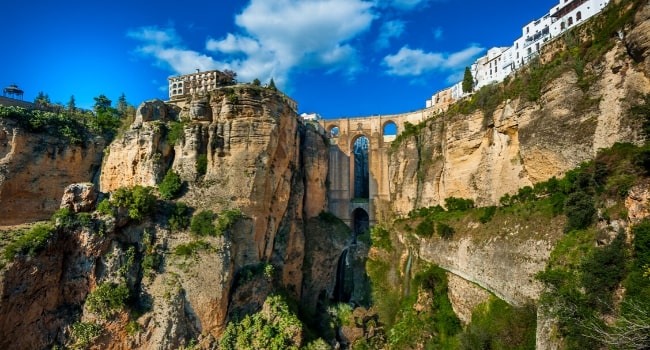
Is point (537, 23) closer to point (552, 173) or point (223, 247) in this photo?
point (552, 173)

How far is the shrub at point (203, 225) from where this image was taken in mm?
21969

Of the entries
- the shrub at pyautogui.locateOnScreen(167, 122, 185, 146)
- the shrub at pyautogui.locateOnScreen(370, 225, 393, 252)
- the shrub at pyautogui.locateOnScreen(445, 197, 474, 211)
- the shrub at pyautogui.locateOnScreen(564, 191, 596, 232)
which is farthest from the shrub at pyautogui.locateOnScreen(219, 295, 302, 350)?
the shrub at pyautogui.locateOnScreen(564, 191, 596, 232)

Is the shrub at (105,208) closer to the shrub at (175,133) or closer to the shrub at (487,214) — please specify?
the shrub at (175,133)

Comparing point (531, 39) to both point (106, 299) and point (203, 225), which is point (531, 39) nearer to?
point (203, 225)

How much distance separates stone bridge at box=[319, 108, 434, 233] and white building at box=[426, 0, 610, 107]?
27.0 ft

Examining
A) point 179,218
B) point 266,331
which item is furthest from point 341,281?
point 179,218

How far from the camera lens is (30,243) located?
17.2 meters

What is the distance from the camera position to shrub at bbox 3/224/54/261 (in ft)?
54.9

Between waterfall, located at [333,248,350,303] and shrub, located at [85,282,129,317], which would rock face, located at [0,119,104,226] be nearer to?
shrub, located at [85,282,129,317]

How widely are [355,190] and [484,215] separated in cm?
2100

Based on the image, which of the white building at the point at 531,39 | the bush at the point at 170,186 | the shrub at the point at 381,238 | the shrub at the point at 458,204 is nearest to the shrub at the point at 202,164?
the bush at the point at 170,186

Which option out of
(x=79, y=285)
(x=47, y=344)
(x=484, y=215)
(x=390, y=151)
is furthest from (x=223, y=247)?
(x=390, y=151)

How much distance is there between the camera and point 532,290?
16.0 metres

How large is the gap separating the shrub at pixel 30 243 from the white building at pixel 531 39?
97.8 ft
